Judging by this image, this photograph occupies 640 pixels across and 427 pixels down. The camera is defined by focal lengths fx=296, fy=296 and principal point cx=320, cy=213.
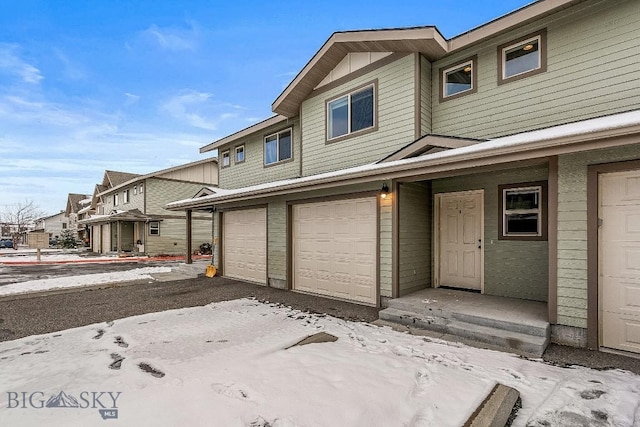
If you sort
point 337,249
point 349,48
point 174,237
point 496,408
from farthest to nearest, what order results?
point 174,237, point 349,48, point 337,249, point 496,408

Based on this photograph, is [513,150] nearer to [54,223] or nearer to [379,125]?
[379,125]

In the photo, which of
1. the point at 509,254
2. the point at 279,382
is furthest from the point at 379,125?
the point at 279,382

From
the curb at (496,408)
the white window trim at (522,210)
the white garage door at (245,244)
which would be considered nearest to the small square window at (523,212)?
the white window trim at (522,210)

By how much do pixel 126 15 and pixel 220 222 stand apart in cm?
2317

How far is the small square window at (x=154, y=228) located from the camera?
22.2 meters

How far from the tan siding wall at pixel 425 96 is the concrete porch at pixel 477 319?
3769 millimetres

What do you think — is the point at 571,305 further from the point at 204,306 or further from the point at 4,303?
the point at 4,303

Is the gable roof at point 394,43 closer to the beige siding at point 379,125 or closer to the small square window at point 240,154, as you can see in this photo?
the beige siding at point 379,125

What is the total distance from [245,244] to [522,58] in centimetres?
939

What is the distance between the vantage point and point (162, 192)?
74.4 ft

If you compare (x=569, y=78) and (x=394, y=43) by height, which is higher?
(x=394, y=43)

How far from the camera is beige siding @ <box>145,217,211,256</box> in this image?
22172mm

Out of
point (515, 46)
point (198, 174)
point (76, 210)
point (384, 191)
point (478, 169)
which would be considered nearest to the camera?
point (478, 169)

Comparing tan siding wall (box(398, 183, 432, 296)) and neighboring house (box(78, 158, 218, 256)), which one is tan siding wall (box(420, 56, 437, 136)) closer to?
tan siding wall (box(398, 183, 432, 296))
